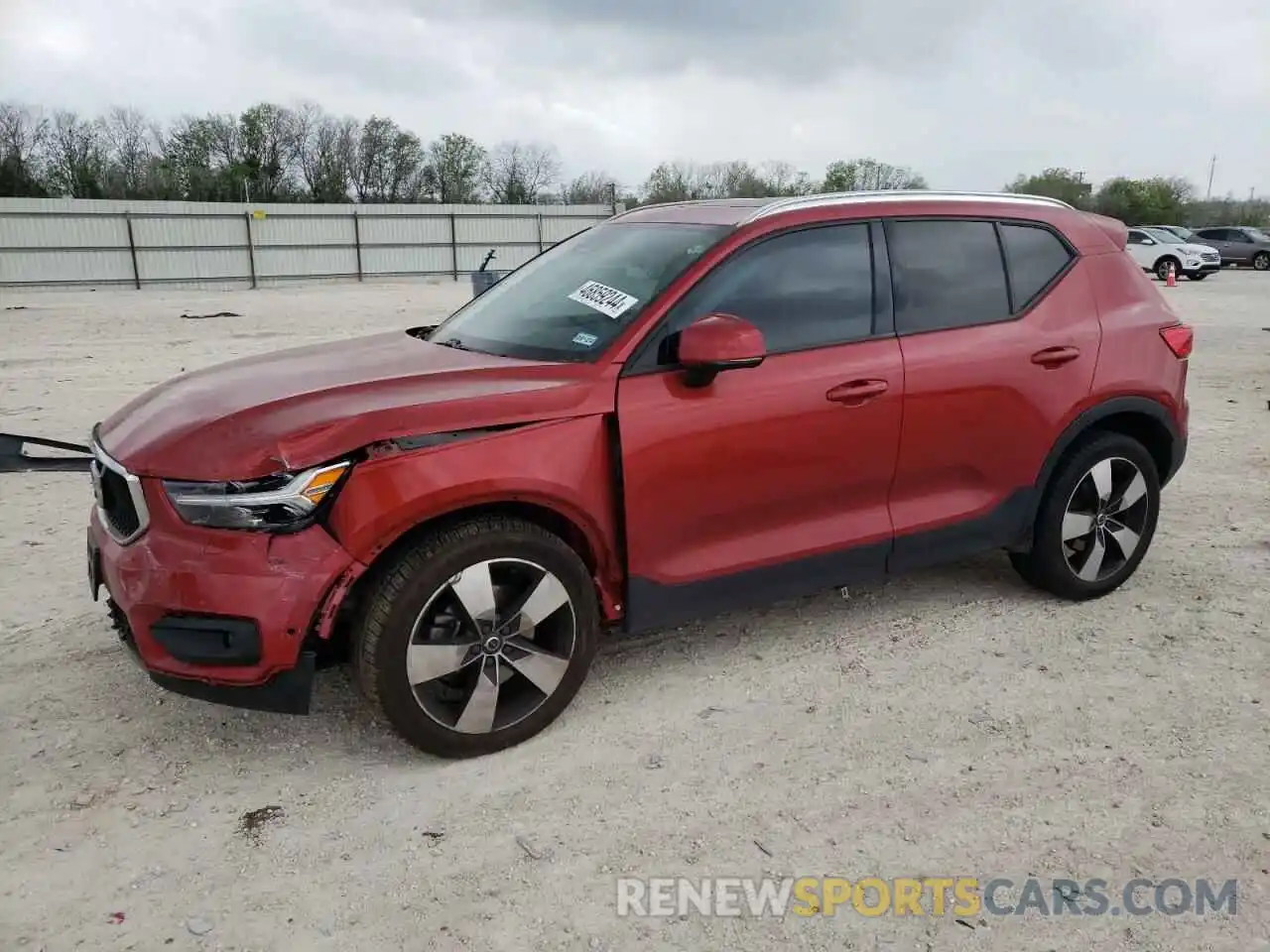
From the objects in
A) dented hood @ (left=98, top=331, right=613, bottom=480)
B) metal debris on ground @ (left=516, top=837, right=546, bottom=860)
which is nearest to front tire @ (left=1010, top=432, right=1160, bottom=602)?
dented hood @ (left=98, top=331, right=613, bottom=480)

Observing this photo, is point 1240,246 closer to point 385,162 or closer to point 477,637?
point 477,637

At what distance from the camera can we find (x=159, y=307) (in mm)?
23500

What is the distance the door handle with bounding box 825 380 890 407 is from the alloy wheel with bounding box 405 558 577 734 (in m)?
1.25

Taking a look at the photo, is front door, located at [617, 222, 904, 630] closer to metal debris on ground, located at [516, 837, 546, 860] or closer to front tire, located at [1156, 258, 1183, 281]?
metal debris on ground, located at [516, 837, 546, 860]

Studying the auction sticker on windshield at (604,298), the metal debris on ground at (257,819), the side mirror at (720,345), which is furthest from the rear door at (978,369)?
the metal debris on ground at (257,819)

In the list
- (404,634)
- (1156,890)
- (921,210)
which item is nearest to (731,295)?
(921,210)

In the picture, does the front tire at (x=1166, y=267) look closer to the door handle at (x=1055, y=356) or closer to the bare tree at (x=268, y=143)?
the door handle at (x=1055, y=356)

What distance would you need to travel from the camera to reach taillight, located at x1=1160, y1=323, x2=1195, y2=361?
173 inches

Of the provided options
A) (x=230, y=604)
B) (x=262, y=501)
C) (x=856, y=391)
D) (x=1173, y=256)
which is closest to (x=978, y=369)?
(x=856, y=391)

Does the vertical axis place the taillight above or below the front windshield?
below

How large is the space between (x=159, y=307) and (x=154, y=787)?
76.6 feet

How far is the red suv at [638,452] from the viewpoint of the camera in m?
2.86

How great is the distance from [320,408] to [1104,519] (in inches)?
134

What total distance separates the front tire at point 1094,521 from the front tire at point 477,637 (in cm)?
218
